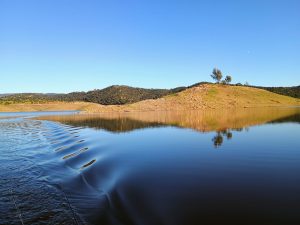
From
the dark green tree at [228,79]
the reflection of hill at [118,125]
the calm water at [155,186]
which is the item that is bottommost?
the reflection of hill at [118,125]

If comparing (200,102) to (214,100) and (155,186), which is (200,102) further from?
(155,186)

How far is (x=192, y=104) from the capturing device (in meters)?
122

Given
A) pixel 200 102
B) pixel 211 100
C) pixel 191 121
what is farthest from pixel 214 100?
pixel 191 121

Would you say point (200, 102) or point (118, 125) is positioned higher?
point (200, 102)

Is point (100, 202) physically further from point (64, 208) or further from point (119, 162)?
point (119, 162)

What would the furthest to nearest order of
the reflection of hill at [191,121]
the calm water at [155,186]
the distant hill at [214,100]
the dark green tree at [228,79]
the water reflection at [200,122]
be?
1. the dark green tree at [228,79]
2. the distant hill at [214,100]
3. the reflection of hill at [191,121]
4. the water reflection at [200,122]
5. the calm water at [155,186]

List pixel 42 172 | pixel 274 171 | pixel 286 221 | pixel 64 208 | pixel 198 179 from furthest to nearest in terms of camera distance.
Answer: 1. pixel 42 172
2. pixel 274 171
3. pixel 198 179
4. pixel 64 208
5. pixel 286 221

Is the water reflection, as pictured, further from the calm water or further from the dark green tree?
the dark green tree

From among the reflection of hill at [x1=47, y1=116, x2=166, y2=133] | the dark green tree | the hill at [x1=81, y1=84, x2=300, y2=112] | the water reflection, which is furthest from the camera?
the dark green tree

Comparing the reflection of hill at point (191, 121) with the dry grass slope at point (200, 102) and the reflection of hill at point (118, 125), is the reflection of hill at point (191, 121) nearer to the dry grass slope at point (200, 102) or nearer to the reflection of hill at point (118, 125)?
the reflection of hill at point (118, 125)

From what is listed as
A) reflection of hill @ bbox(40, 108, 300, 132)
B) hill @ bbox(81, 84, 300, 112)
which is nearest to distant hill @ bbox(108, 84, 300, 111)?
hill @ bbox(81, 84, 300, 112)

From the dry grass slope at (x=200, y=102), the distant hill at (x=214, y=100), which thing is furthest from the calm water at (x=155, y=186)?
the distant hill at (x=214, y=100)

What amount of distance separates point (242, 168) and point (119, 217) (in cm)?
761

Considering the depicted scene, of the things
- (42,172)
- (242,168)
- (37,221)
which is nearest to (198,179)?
(242,168)
